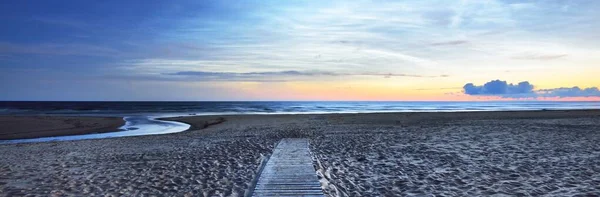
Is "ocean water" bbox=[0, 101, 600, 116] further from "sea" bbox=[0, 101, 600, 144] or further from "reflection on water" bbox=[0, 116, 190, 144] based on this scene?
"reflection on water" bbox=[0, 116, 190, 144]

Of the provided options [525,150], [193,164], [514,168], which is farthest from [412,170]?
[193,164]

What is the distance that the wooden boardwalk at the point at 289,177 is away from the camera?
8.56m

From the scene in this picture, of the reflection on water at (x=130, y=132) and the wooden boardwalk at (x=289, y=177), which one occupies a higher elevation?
the wooden boardwalk at (x=289, y=177)

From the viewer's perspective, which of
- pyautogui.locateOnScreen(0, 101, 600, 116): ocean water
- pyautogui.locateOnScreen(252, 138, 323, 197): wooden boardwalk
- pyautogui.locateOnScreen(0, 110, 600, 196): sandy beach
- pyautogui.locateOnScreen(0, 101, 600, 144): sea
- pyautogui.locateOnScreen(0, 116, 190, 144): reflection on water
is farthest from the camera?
pyautogui.locateOnScreen(0, 101, 600, 116): ocean water

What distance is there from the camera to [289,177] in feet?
32.2

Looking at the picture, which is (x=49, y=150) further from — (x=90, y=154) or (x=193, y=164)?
(x=193, y=164)

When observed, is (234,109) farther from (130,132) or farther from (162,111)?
(130,132)

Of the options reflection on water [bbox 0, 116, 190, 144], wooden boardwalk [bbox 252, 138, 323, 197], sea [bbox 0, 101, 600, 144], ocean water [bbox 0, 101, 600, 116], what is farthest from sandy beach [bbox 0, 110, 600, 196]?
ocean water [bbox 0, 101, 600, 116]

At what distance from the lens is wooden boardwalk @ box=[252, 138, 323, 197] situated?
28.1 feet

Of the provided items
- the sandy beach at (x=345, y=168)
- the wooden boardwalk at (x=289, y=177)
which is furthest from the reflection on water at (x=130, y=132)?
the wooden boardwalk at (x=289, y=177)

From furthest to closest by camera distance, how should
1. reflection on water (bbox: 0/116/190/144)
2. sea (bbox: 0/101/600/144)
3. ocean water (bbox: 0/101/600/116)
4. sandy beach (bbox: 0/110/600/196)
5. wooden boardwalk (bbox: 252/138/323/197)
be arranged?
ocean water (bbox: 0/101/600/116)
sea (bbox: 0/101/600/144)
reflection on water (bbox: 0/116/190/144)
sandy beach (bbox: 0/110/600/196)
wooden boardwalk (bbox: 252/138/323/197)

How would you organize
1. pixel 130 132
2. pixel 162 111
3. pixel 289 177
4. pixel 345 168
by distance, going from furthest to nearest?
pixel 162 111
pixel 130 132
pixel 345 168
pixel 289 177

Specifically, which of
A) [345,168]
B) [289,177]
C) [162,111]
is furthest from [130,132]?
[162,111]

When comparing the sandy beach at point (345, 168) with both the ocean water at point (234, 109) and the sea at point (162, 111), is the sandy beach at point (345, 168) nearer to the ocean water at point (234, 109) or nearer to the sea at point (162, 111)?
the sea at point (162, 111)
